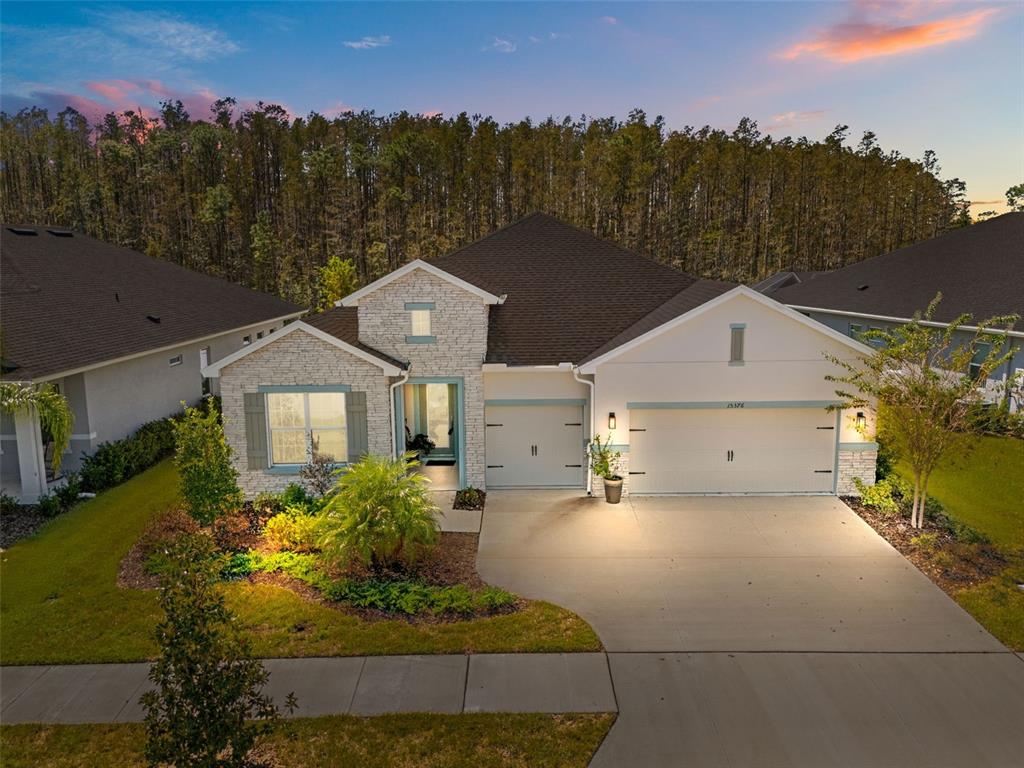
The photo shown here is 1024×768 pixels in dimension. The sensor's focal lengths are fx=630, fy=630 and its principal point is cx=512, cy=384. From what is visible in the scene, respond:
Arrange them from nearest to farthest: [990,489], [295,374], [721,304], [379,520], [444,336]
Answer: [379,520], [721,304], [295,374], [444,336], [990,489]

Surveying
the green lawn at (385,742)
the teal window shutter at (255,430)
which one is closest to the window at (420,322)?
the teal window shutter at (255,430)

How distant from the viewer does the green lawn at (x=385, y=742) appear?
19.3 ft

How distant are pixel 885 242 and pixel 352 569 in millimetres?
66767

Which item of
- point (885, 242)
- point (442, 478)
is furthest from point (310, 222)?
point (885, 242)

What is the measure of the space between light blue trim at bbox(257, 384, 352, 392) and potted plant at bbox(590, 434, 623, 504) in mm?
5261

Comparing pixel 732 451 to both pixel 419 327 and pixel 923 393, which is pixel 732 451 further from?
pixel 419 327

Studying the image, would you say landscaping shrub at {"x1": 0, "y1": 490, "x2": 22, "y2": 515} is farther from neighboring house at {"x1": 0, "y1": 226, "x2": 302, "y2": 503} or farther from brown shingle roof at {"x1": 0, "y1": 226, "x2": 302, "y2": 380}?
brown shingle roof at {"x1": 0, "y1": 226, "x2": 302, "y2": 380}

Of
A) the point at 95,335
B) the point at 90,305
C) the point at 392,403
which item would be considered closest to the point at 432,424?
the point at 392,403

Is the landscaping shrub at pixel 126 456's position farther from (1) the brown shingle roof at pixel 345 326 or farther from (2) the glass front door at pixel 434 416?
(2) the glass front door at pixel 434 416

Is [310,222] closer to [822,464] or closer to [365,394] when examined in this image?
[365,394]

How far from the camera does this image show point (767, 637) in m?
8.03

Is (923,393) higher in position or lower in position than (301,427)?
higher

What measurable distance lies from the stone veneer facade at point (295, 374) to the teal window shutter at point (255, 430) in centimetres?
10

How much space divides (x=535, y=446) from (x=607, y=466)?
1822 mm
